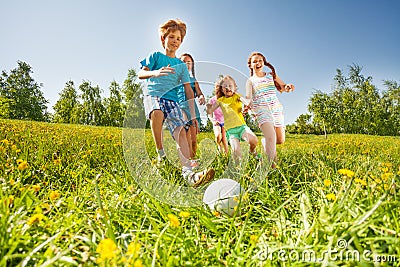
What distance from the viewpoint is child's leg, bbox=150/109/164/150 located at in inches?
138

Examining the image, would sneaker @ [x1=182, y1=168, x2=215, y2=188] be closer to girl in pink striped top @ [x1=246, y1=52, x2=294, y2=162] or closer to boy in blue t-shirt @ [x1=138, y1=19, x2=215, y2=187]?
boy in blue t-shirt @ [x1=138, y1=19, x2=215, y2=187]

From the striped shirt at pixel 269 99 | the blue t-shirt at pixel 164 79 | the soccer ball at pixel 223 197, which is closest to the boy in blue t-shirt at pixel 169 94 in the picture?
the blue t-shirt at pixel 164 79

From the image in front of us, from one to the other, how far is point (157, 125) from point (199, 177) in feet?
2.91

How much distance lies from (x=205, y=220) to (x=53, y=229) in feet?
2.85

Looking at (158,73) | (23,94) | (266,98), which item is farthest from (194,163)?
(23,94)

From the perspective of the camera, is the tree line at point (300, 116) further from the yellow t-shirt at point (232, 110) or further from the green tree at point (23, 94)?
the yellow t-shirt at point (232, 110)

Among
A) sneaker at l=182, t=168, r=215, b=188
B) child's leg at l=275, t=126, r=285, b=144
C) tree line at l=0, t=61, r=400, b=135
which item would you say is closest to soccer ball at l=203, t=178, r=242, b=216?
sneaker at l=182, t=168, r=215, b=188

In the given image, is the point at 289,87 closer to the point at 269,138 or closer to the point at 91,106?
the point at 269,138

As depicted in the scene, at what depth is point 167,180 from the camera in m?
2.95

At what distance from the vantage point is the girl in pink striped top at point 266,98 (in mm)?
3100

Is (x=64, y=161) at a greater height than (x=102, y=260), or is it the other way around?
(x=64, y=161)

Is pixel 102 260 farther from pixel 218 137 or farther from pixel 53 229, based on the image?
pixel 218 137

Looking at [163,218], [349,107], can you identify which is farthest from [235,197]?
[349,107]

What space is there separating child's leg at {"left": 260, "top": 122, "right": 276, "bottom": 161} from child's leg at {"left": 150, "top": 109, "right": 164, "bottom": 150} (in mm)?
1107
